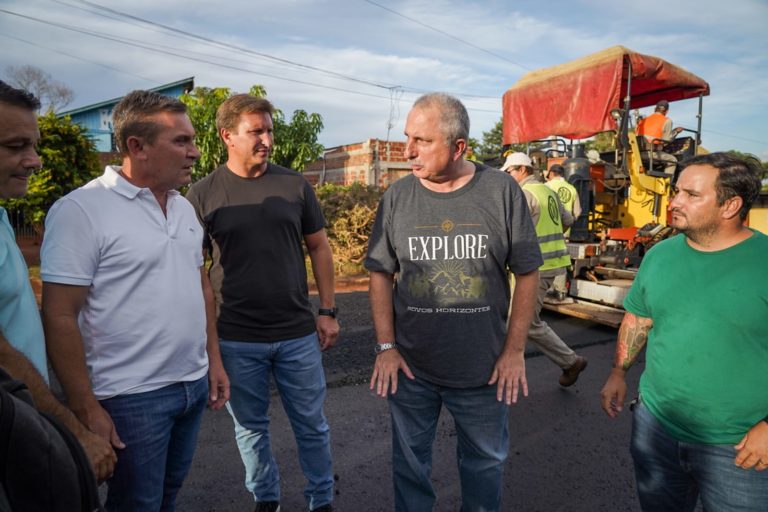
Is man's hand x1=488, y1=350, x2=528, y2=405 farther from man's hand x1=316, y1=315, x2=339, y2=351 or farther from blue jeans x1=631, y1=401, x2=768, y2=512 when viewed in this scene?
man's hand x1=316, y1=315, x2=339, y2=351

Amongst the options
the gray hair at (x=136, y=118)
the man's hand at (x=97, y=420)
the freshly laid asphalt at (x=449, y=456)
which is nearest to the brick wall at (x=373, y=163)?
the freshly laid asphalt at (x=449, y=456)

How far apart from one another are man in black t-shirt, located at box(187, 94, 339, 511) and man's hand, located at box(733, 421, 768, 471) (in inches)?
74.3

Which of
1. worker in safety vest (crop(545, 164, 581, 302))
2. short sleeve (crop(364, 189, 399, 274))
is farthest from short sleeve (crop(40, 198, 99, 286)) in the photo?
worker in safety vest (crop(545, 164, 581, 302))

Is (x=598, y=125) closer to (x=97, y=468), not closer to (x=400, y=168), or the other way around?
(x=97, y=468)

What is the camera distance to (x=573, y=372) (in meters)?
4.58

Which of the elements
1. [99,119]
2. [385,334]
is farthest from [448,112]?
[99,119]

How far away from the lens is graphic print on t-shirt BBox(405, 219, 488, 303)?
225cm

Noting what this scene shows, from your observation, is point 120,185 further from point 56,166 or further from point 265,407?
point 56,166

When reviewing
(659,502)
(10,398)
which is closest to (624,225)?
(659,502)

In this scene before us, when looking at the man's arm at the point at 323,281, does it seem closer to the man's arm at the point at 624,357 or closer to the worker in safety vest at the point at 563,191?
the man's arm at the point at 624,357

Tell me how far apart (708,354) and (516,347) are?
0.72 metres

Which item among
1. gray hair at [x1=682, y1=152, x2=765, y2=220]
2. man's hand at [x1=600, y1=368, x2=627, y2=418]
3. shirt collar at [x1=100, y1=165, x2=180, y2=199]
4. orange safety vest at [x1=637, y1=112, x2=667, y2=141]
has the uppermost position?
orange safety vest at [x1=637, y1=112, x2=667, y2=141]

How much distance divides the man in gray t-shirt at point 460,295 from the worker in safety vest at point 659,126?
5997 mm

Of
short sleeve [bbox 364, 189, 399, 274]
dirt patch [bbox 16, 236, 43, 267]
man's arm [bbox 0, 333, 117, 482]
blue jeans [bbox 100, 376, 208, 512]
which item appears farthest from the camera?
dirt patch [bbox 16, 236, 43, 267]
